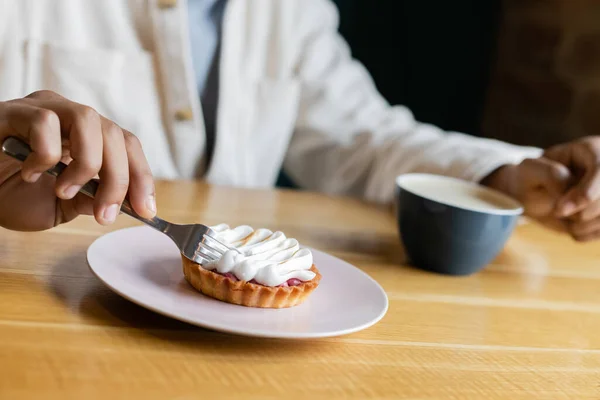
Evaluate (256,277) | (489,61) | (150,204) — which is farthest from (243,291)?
(489,61)

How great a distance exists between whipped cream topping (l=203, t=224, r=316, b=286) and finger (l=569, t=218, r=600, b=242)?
516mm

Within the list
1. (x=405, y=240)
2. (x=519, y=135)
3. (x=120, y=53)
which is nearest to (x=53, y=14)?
(x=120, y=53)

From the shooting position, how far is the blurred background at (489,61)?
192 centimetres

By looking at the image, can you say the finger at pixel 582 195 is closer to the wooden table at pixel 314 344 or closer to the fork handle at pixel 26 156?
the wooden table at pixel 314 344

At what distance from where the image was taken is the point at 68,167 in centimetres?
56

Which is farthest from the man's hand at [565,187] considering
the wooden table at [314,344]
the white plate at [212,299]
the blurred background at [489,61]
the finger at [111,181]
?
the blurred background at [489,61]

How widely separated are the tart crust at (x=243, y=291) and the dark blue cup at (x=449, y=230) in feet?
0.84

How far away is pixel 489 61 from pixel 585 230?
132 cm

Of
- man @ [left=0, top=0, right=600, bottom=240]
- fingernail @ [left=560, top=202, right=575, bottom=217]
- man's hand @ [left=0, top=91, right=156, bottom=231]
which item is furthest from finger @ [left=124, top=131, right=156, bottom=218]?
fingernail @ [left=560, top=202, right=575, bottom=217]

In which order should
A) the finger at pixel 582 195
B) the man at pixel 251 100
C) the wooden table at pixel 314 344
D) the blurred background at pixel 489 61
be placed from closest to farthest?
the wooden table at pixel 314 344
the finger at pixel 582 195
the man at pixel 251 100
the blurred background at pixel 489 61

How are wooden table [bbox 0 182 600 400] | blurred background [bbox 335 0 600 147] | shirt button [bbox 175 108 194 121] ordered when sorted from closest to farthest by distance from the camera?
wooden table [bbox 0 182 600 400], shirt button [bbox 175 108 194 121], blurred background [bbox 335 0 600 147]

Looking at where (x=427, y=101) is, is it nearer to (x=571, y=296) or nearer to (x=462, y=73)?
(x=462, y=73)

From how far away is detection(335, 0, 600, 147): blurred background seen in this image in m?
1.92

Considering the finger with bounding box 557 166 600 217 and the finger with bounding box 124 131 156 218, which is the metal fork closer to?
the finger with bounding box 124 131 156 218
